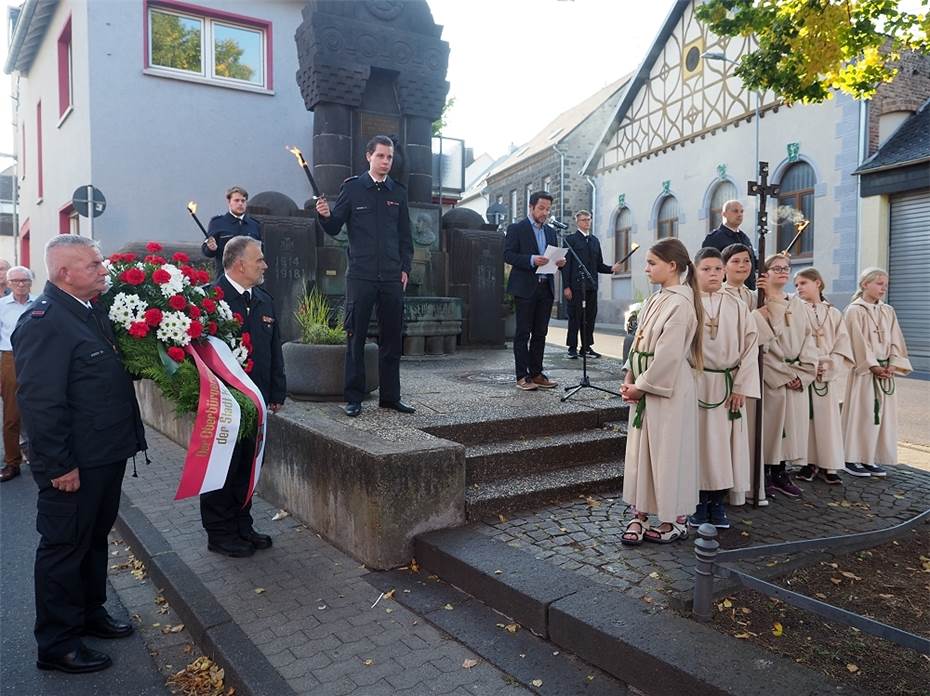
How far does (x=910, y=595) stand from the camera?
3738 millimetres

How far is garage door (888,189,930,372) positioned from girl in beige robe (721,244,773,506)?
13.0m

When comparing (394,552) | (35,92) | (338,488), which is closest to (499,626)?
(394,552)

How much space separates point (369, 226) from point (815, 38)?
354cm

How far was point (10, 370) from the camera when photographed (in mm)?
7211

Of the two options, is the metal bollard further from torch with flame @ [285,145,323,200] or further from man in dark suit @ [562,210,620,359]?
man in dark suit @ [562,210,620,359]

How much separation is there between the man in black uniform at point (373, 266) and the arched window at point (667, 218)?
19.2 m

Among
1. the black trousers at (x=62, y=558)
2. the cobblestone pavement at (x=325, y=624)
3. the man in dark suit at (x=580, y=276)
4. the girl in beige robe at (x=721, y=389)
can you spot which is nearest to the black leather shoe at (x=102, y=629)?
the black trousers at (x=62, y=558)

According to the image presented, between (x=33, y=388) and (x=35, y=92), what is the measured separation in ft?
67.7

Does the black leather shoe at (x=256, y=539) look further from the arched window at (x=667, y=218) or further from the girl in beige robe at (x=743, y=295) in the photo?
the arched window at (x=667, y=218)

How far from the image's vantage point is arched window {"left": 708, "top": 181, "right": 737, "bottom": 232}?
69.1 ft

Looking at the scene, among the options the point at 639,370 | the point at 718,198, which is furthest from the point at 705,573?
the point at 718,198

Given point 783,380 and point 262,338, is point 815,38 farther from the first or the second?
point 262,338

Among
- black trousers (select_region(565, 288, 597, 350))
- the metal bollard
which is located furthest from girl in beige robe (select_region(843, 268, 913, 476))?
black trousers (select_region(565, 288, 597, 350))

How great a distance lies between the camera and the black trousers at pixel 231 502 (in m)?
4.66
